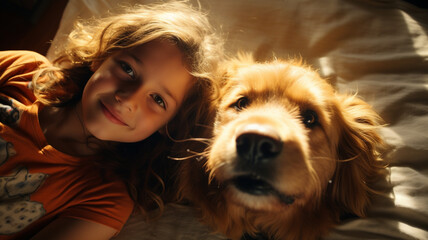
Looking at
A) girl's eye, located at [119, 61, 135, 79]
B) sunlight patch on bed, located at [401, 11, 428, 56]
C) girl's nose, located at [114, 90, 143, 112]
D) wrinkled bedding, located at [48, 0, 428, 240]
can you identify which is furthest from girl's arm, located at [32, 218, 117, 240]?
sunlight patch on bed, located at [401, 11, 428, 56]

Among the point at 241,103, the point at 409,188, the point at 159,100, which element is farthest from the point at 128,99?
the point at 409,188

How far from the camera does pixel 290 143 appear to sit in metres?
0.96

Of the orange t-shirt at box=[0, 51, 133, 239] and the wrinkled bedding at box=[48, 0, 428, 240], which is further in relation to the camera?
the orange t-shirt at box=[0, 51, 133, 239]

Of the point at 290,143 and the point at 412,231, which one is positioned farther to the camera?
the point at 412,231

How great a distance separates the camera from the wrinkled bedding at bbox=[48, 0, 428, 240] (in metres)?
1.21

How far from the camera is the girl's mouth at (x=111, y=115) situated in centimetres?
133

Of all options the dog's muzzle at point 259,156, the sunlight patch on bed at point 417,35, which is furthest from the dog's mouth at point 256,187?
the sunlight patch on bed at point 417,35

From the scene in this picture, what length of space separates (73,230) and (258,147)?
105cm

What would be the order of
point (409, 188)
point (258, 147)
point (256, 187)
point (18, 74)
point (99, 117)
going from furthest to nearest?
point (18, 74) → point (99, 117) → point (409, 188) → point (256, 187) → point (258, 147)

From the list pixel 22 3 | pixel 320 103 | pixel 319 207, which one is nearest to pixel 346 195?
pixel 319 207

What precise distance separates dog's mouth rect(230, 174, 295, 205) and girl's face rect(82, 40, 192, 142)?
0.57 m

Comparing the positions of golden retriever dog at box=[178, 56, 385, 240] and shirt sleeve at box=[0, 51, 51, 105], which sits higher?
golden retriever dog at box=[178, 56, 385, 240]

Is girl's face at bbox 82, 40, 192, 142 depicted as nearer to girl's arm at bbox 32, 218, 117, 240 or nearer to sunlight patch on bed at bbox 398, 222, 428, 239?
girl's arm at bbox 32, 218, 117, 240

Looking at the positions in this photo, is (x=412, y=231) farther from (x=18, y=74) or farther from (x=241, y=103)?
(x=18, y=74)
